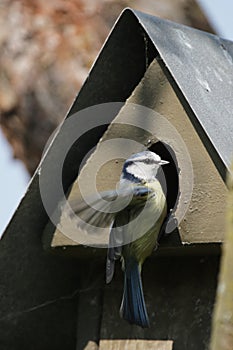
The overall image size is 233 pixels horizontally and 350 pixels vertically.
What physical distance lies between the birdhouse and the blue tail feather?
0.10 metres

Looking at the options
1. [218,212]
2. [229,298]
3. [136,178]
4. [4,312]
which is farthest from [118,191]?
[229,298]

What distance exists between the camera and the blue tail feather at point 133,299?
3170 mm

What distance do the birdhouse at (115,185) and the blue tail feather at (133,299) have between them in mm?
104

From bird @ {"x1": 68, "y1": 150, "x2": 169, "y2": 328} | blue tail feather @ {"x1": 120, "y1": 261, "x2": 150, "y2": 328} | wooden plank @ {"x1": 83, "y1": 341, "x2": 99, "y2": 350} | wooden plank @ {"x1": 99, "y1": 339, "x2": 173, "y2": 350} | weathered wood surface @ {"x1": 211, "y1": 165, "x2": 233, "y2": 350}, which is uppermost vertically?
weathered wood surface @ {"x1": 211, "y1": 165, "x2": 233, "y2": 350}

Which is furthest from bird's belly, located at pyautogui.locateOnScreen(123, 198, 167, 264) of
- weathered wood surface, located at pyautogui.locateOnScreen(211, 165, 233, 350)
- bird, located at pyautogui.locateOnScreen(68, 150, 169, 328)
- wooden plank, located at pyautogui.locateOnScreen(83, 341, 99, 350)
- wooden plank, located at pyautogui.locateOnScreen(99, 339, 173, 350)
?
weathered wood surface, located at pyautogui.locateOnScreen(211, 165, 233, 350)

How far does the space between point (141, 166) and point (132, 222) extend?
0.56ft

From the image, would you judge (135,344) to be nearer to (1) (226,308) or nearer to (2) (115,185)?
(2) (115,185)

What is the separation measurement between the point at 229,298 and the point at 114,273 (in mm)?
1761

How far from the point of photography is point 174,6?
4613mm

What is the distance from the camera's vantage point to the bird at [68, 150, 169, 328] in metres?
3.16

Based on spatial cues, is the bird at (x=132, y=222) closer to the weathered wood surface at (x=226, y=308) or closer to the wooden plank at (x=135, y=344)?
the wooden plank at (x=135, y=344)

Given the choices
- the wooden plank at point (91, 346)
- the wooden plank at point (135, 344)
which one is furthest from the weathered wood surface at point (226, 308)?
the wooden plank at point (91, 346)

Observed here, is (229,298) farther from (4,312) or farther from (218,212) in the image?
(4,312)

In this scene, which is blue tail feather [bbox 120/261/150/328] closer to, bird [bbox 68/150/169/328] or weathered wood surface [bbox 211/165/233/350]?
bird [bbox 68/150/169/328]
